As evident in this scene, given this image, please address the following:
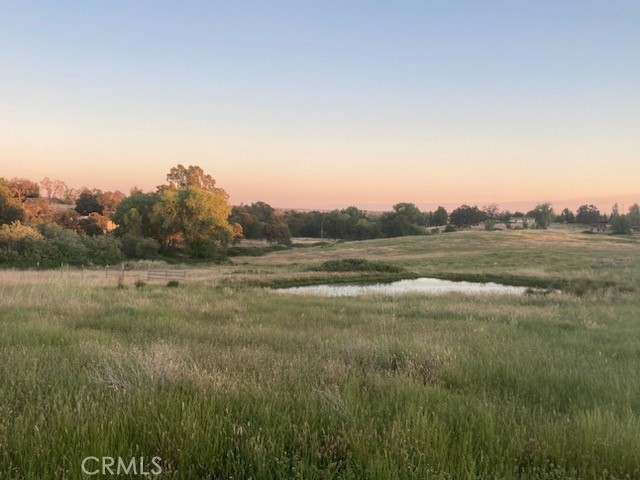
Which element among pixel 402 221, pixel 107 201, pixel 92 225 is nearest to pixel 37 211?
pixel 92 225

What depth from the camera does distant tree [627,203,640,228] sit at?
127 m

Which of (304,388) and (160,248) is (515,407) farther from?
(160,248)

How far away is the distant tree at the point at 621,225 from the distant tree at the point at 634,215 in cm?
406

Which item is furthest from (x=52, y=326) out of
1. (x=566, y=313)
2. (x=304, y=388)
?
(x=566, y=313)

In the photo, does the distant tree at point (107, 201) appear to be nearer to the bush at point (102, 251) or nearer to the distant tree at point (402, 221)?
the bush at point (102, 251)

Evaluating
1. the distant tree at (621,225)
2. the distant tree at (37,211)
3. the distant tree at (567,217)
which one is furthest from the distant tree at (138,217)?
the distant tree at (567,217)

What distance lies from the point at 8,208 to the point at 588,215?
7086 inches

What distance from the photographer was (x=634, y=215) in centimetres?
14112

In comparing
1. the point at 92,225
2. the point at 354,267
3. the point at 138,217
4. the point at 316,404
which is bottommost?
the point at 354,267

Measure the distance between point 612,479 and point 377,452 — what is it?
1583mm

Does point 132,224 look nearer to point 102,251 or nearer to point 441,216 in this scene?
point 102,251

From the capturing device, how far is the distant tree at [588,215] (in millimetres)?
164750

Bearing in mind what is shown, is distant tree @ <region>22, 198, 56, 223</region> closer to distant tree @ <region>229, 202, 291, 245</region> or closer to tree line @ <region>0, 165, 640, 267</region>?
tree line @ <region>0, 165, 640, 267</region>

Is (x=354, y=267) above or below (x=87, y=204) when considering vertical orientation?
below
